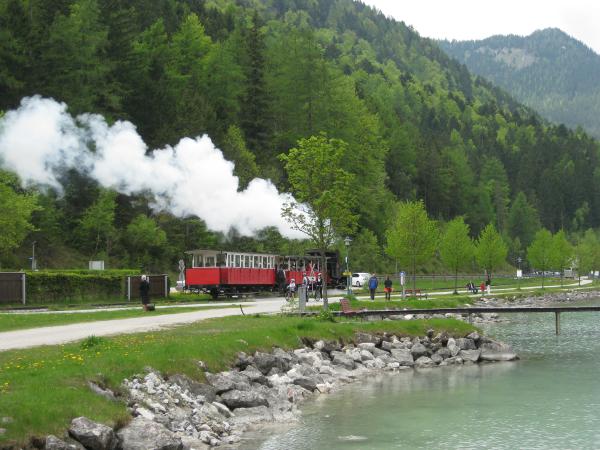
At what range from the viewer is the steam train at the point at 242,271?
182ft

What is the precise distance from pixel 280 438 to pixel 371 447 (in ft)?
8.43

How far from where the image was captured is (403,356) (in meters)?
37.7

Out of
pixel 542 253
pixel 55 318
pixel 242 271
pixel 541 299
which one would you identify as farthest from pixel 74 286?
pixel 542 253

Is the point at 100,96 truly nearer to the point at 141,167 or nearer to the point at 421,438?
the point at 141,167

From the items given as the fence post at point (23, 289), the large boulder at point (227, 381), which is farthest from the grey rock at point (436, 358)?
the fence post at point (23, 289)

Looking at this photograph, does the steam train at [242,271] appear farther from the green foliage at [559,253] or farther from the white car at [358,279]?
the green foliage at [559,253]

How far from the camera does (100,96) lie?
71750 millimetres

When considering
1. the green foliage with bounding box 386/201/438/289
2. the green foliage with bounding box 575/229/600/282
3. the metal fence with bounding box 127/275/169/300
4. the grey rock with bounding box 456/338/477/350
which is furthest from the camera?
the green foliage with bounding box 575/229/600/282

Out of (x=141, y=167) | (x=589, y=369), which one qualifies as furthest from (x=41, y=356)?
(x=141, y=167)

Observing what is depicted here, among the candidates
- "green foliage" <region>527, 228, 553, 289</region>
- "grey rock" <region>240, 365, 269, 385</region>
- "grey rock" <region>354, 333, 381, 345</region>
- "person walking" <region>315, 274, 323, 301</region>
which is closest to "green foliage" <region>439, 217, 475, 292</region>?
"person walking" <region>315, 274, 323, 301</region>

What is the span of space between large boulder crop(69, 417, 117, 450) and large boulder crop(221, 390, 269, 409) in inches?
273

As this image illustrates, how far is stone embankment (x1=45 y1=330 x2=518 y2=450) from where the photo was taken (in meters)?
17.3

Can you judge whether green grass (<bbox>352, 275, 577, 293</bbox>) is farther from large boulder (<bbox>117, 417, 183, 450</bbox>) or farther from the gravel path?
large boulder (<bbox>117, 417, 183, 450</bbox>)

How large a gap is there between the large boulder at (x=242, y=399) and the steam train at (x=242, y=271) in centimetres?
3161
